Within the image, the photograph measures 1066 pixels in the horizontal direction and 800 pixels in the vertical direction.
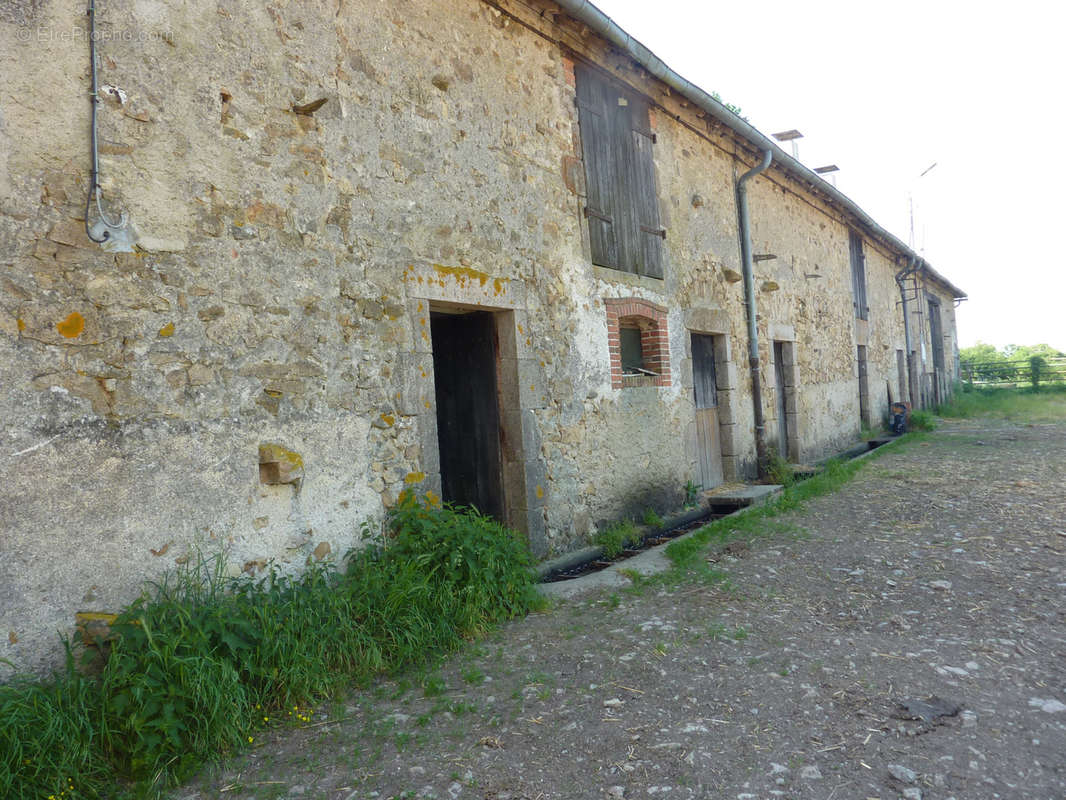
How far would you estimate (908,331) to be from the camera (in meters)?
19.1

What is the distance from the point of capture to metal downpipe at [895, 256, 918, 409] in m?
18.3

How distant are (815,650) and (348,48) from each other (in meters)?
4.38

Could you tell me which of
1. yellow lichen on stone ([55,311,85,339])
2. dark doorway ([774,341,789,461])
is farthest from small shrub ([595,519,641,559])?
dark doorway ([774,341,789,461])

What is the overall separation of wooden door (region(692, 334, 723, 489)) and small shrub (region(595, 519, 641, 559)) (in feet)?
6.88

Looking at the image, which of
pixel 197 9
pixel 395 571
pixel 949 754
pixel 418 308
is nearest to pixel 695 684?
pixel 949 754

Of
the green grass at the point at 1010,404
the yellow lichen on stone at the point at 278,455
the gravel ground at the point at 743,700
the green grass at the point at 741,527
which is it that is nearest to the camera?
the gravel ground at the point at 743,700

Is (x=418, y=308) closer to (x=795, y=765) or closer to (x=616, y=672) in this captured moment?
(x=616, y=672)

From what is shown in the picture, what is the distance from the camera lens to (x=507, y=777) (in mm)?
2557

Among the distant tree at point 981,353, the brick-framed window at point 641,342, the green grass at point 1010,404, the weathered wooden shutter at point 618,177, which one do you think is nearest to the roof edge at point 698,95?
the weathered wooden shutter at point 618,177

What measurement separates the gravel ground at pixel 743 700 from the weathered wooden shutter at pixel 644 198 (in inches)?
134

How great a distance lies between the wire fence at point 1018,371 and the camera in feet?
91.4

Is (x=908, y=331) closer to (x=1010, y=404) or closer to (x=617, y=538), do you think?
(x=1010, y=404)

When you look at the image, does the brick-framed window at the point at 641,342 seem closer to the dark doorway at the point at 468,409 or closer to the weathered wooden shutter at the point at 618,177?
the weathered wooden shutter at the point at 618,177

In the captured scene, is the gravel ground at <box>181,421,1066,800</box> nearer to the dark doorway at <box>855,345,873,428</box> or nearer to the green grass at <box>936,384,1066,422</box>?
the dark doorway at <box>855,345,873,428</box>
